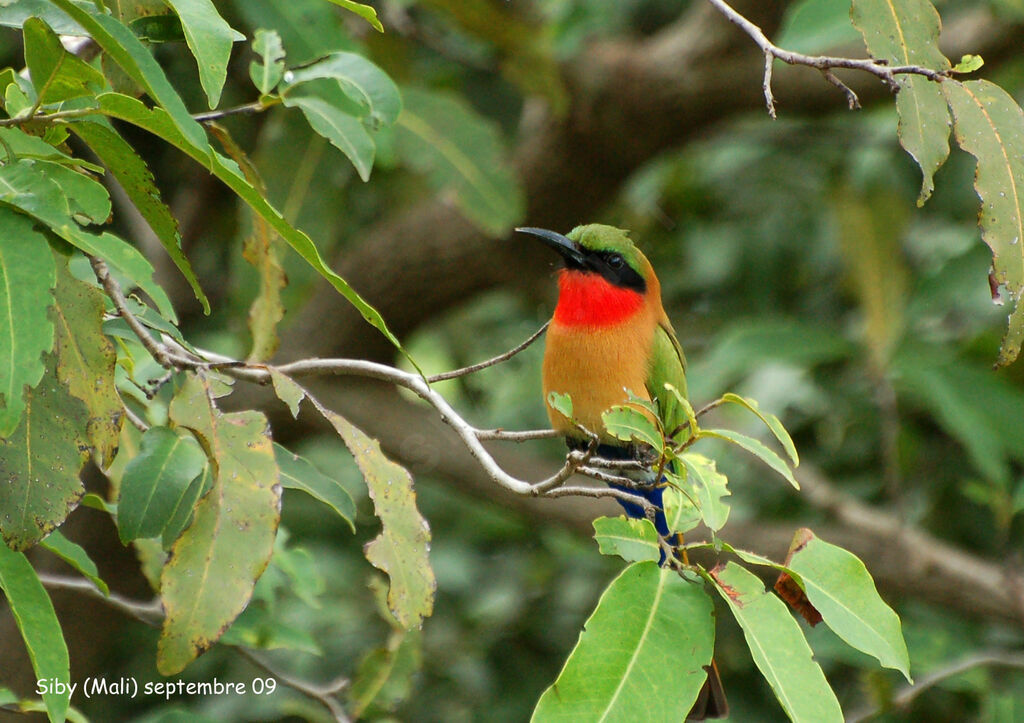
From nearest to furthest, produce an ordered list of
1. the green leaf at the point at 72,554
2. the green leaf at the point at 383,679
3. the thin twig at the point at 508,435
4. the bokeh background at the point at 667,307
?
the thin twig at the point at 508,435 < the green leaf at the point at 72,554 < the green leaf at the point at 383,679 < the bokeh background at the point at 667,307

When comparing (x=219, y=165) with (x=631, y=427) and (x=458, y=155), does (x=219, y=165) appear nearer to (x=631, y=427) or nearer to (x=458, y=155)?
(x=631, y=427)

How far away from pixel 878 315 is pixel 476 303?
1.80m

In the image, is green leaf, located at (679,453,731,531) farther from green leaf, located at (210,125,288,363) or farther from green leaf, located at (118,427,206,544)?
green leaf, located at (210,125,288,363)

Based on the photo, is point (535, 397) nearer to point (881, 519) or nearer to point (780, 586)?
point (881, 519)

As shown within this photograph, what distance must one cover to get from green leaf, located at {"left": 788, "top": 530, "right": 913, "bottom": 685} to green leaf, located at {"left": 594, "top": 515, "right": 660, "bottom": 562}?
160mm

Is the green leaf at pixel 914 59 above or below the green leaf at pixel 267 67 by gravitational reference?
above

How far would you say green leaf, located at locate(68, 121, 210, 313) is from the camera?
4.10 feet

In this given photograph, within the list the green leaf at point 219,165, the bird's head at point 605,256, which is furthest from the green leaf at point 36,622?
the bird's head at point 605,256

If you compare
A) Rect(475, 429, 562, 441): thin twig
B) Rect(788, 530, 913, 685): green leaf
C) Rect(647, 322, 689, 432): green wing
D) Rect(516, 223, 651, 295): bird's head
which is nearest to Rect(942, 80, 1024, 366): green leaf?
A: Rect(788, 530, 913, 685): green leaf

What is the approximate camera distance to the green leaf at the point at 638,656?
3.98 ft

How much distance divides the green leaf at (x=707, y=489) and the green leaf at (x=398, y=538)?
0.30 m

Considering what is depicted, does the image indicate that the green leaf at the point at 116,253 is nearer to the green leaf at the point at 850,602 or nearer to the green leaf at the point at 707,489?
the green leaf at the point at 707,489

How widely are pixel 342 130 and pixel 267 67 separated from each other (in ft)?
0.49

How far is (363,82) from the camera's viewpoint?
1.76 metres
